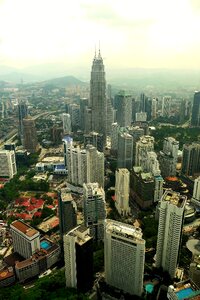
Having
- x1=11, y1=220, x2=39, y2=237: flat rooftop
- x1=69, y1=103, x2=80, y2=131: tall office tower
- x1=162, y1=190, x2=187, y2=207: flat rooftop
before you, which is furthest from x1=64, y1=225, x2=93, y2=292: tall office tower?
x1=69, y1=103, x2=80, y2=131: tall office tower

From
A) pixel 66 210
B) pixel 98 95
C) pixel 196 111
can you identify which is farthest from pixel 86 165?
pixel 196 111

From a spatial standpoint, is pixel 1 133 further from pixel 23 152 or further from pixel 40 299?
pixel 40 299

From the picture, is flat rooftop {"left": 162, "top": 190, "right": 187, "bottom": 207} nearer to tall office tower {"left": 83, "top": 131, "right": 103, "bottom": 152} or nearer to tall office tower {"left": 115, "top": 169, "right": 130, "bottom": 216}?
tall office tower {"left": 115, "top": 169, "right": 130, "bottom": 216}

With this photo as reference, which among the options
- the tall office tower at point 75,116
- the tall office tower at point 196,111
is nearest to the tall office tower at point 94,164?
the tall office tower at point 75,116

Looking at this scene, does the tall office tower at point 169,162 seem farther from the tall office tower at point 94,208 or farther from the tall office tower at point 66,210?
the tall office tower at point 66,210

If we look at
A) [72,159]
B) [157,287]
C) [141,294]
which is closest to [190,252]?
[157,287]

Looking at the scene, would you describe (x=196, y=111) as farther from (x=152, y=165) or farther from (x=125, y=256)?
(x=125, y=256)
